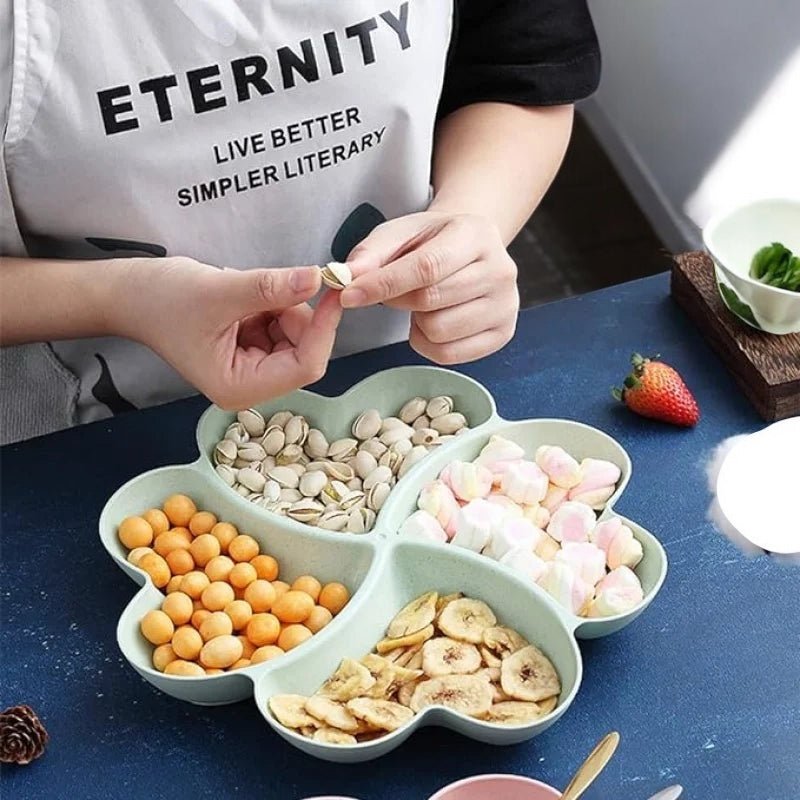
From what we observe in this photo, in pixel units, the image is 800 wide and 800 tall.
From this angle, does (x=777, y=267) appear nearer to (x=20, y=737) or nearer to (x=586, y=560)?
(x=586, y=560)

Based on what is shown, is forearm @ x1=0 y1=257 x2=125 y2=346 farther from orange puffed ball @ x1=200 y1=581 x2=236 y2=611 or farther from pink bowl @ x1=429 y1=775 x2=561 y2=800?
pink bowl @ x1=429 y1=775 x2=561 y2=800

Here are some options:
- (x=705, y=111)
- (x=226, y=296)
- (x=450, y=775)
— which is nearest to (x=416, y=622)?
(x=450, y=775)

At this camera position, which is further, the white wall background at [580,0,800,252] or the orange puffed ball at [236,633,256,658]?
the white wall background at [580,0,800,252]

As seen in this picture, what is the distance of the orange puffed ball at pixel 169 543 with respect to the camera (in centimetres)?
90

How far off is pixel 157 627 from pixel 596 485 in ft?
1.10

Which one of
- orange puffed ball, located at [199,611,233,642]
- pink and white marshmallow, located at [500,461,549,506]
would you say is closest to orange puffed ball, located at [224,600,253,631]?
orange puffed ball, located at [199,611,233,642]

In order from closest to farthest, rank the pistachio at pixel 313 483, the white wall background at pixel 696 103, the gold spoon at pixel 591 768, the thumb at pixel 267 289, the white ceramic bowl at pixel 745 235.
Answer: the gold spoon at pixel 591 768
the thumb at pixel 267 289
the pistachio at pixel 313 483
the white ceramic bowl at pixel 745 235
the white wall background at pixel 696 103

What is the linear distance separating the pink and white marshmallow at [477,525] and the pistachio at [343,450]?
4.8 inches

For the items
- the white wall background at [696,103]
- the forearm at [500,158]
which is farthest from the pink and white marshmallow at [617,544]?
the white wall background at [696,103]

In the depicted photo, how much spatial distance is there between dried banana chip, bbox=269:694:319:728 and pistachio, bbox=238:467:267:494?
190 mm

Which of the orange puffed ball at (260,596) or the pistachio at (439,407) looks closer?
the orange puffed ball at (260,596)

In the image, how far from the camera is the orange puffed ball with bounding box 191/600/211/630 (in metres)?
0.86

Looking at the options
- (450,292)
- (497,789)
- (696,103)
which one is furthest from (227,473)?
(696,103)

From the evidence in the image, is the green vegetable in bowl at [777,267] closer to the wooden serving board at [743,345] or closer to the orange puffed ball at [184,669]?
the wooden serving board at [743,345]
